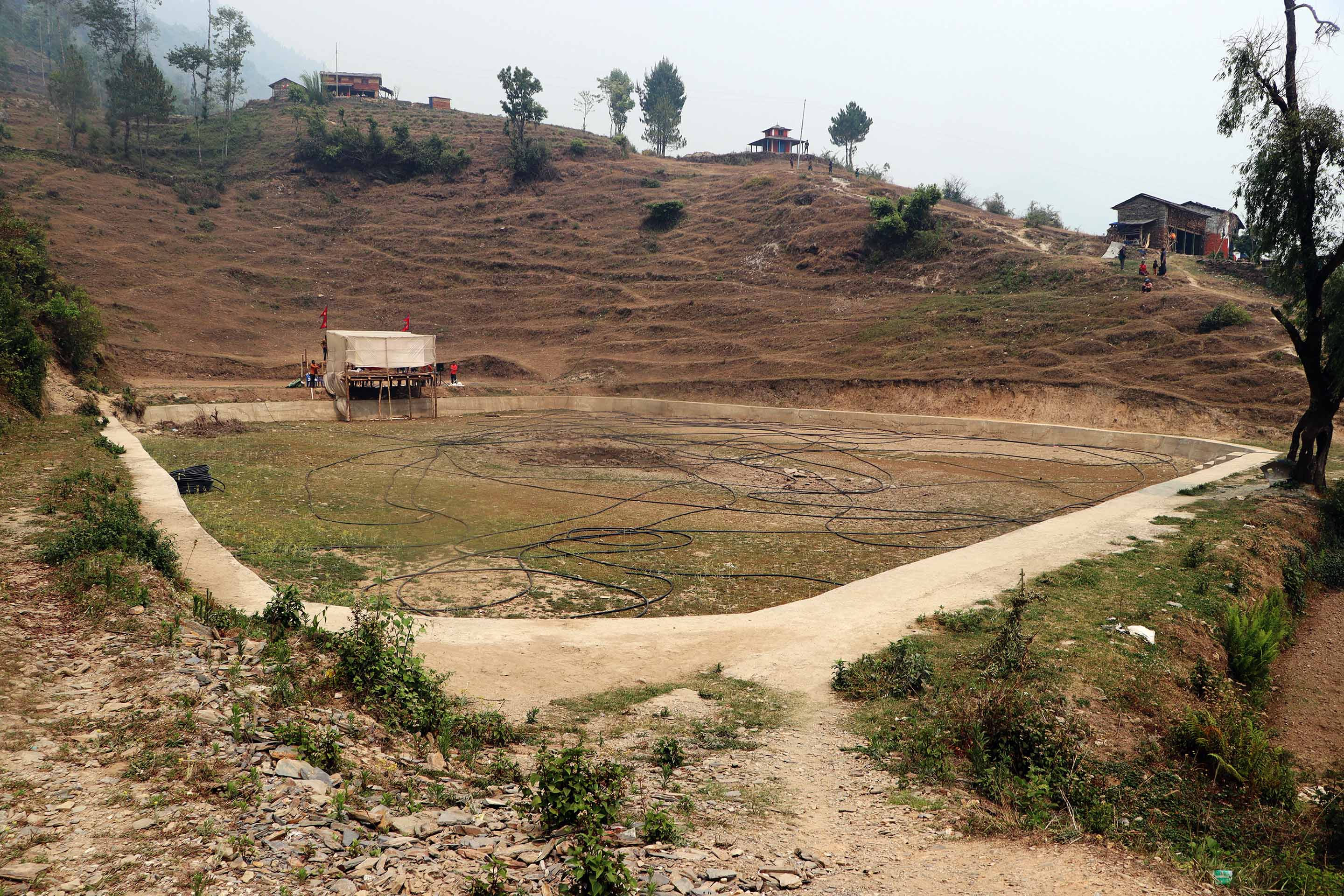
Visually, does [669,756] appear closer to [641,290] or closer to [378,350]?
[378,350]

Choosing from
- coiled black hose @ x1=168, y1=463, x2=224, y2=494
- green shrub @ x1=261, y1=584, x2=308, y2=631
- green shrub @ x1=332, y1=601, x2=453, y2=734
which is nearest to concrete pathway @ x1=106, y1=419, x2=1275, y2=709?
green shrub @ x1=261, y1=584, x2=308, y2=631

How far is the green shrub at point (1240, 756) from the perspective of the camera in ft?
21.4

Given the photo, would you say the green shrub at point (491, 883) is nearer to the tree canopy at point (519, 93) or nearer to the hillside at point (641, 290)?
the hillside at point (641, 290)

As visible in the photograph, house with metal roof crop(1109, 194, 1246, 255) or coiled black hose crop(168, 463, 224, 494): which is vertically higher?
house with metal roof crop(1109, 194, 1246, 255)

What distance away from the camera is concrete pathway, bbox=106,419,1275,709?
326 inches

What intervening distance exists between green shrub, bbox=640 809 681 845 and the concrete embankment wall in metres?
25.5

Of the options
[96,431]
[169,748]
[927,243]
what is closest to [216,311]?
[96,431]

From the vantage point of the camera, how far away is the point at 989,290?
43.7 metres

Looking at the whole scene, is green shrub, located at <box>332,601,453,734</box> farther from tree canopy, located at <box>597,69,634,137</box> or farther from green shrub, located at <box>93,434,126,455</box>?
tree canopy, located at <box>597,69,634,137</box>

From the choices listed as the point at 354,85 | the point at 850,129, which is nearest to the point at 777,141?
the point at 850,129

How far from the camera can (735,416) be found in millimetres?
34906

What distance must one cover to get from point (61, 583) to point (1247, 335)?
1534 inches

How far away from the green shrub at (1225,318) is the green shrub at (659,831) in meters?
36.9

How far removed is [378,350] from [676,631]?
26.0m
